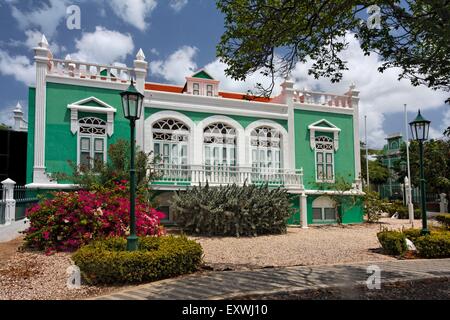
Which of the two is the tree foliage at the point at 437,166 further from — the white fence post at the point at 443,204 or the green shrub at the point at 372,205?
the green shrub at the point at 372,205

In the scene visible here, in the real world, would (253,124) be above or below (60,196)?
above

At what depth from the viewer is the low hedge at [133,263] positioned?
19.2 feet

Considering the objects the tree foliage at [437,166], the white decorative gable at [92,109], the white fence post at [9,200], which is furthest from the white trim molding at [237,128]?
the tree foliage at [437,166]

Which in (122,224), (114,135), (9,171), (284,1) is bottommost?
(122,224)

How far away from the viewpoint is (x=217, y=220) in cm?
1175

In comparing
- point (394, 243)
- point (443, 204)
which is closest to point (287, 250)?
point (394, 243)

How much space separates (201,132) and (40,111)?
20.9ft

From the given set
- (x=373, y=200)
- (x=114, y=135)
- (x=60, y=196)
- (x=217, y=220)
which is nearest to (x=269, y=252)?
(x=217, y=220)

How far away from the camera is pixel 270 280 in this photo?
5.99 m

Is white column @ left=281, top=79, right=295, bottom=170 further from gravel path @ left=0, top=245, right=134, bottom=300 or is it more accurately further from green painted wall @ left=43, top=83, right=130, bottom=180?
gravel path @ left=0, top=245, right=134, bottom=300

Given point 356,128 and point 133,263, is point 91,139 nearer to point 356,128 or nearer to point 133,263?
point 133,263

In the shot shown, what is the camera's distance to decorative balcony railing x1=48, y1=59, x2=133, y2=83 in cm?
1409
